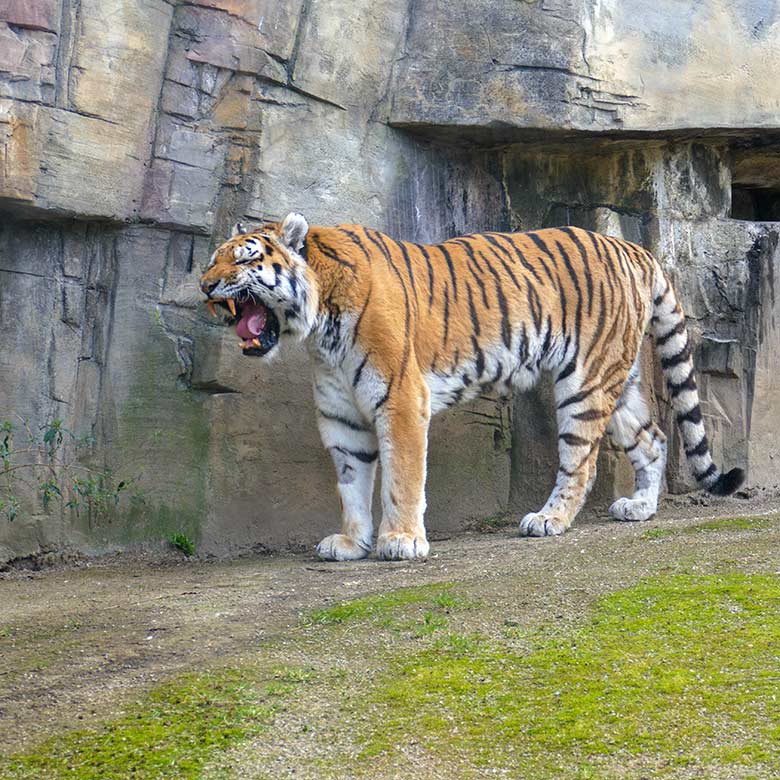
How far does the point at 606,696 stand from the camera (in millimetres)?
3693

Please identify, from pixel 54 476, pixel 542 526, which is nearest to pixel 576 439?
pixel 542 526

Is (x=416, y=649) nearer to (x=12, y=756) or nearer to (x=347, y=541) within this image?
(x=12, y=756)

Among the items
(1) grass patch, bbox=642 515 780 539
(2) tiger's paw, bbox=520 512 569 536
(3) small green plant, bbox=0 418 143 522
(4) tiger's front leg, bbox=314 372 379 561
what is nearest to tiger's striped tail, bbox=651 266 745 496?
(1) grass patch, bbox=642 515 780 539

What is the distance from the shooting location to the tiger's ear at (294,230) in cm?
650

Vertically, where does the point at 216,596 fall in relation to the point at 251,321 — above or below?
below

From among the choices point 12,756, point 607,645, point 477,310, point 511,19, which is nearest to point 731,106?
point 511,19

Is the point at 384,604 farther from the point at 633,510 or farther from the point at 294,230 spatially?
the point at 633,510

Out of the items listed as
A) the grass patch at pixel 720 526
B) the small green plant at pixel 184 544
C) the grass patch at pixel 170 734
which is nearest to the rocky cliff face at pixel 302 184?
the small green plant at pixel 184 544

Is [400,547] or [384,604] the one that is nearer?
[384,604]

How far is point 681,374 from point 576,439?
2.71 feet

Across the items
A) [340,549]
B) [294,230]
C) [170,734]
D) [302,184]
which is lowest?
[170,734]

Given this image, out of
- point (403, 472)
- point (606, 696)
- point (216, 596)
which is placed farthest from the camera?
point (403, 472)

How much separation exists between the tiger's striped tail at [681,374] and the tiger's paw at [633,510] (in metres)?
0.40

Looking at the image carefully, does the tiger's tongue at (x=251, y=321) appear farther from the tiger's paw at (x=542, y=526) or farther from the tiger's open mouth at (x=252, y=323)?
the tiger's paw at (x=542, y=526)
